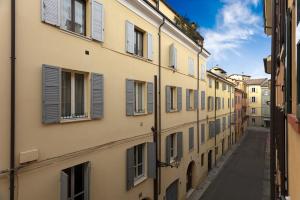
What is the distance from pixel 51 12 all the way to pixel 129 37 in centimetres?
425

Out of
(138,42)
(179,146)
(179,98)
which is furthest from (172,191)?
(138,42)

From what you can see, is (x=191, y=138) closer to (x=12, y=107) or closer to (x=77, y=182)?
(x=77, y=182)

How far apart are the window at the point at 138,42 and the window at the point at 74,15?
147 inches

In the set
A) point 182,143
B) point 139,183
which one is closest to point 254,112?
point 182,143

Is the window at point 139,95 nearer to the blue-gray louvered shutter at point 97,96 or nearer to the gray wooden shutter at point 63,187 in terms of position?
the blue-gray louvered shutter at point 97,96

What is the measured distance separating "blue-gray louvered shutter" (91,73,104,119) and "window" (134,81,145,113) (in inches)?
121

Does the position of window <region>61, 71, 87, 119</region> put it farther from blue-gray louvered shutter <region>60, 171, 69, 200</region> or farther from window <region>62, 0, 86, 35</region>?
blue-gray louvered shutter <region>60, 171, 69, 200</region>

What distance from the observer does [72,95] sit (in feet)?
28.0

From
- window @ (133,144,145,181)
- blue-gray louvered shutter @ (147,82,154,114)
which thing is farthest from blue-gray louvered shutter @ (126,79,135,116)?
window @ (133,144,145,181)

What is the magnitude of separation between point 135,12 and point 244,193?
15821 mm

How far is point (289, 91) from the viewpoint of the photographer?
15.0 ft

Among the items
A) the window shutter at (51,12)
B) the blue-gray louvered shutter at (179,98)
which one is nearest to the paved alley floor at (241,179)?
the blue-gray louvered shutter at (179,98)

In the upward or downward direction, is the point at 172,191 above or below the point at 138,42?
below

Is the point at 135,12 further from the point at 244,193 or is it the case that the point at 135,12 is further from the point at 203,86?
the point at 244,193
